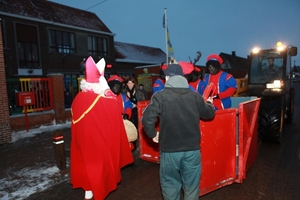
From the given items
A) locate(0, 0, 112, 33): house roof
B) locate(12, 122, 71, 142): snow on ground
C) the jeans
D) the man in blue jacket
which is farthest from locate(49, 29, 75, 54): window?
the jeans

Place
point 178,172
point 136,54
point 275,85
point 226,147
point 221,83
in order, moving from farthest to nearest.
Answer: point 136,54 < point 275,85 < point 221,83 < point 226,147 < point 178,172

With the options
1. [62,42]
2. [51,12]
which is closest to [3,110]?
[62,42]

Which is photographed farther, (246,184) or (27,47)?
(27,47)

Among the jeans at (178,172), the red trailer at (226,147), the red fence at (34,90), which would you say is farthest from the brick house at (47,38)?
the jeans at (178,172)

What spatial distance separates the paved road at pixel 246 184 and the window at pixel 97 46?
1943cm

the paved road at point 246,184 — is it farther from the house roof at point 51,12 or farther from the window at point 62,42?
the window at point 62,42

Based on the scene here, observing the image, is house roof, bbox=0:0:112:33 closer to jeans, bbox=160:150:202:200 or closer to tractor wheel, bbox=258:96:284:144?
tractor wheel, bbox=258:96:284:144

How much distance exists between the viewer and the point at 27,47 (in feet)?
60.7

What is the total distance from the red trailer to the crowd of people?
39cm

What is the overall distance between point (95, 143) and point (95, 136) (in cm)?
10

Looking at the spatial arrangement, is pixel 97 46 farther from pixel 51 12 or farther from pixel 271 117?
pixel 271 117

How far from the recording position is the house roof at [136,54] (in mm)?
26978

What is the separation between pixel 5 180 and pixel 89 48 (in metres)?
19.5

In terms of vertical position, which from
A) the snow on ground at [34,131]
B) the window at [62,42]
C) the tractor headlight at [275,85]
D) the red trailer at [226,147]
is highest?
the window at [62,42]
